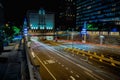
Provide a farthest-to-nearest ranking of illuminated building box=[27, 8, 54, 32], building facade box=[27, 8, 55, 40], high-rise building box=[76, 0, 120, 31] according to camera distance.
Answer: high-rise building box=[76, 0, 120, 31], illuminated building box=[27, 8, 54, 32], building facade box=[27, 8, 55, 40]

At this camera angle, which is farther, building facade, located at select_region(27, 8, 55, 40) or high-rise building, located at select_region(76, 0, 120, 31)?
high-rise building, located at select_region(76, 0, 120, 31)

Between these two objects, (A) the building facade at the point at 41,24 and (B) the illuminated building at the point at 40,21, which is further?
(B) the illuminated building at the point at 40,21

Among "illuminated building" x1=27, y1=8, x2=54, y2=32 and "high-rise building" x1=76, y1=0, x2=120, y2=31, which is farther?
"high-rise building" x1=76, y1=0, x2=120, y2=31

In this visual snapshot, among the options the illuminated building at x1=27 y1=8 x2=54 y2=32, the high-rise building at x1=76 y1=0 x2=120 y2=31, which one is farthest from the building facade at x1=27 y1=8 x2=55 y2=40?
the high-rise building at x1=76 y1=0 x2=120 y2=31

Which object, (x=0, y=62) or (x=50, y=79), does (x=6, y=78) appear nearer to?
(x=50, y=79)

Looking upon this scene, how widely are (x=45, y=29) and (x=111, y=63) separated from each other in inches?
4496

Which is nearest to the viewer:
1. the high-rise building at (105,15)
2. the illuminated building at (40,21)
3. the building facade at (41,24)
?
the building facade at (41,24)

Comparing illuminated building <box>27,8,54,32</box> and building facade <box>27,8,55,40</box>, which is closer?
building facade <box>27,8,55,40</box>

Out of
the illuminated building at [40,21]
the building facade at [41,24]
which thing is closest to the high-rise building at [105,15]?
the illuminated building at [40,21]

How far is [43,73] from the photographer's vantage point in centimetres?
2300

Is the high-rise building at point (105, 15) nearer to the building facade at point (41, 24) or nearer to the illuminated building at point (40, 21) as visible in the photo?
the illuminated building at point (40, 21)

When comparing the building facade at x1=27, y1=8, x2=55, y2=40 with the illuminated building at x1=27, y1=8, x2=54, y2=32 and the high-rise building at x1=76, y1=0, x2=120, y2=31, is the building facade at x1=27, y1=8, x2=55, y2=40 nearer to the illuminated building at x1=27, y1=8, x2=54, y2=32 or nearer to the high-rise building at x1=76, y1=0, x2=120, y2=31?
the illuminated building at x1=27, y1=8, x2=54, y2=32

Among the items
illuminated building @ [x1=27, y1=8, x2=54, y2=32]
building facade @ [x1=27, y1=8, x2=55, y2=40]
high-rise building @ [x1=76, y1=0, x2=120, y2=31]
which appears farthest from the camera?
high-rise building @ [x1=76, y1=0, x2=120, y2=31]

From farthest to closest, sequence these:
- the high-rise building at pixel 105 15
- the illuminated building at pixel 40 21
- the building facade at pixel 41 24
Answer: the high-rise building at pixel 105 15 < the illuminated building at pixel 40 21 < the building facade at pixel 41 24
